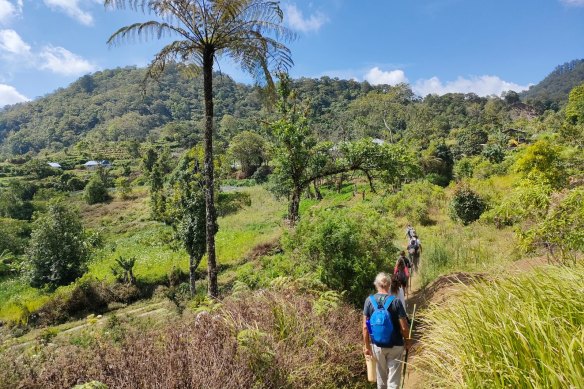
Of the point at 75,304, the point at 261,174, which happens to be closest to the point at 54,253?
the point at 75,304

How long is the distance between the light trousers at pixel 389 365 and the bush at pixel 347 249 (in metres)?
2.85

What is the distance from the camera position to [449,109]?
94.7m

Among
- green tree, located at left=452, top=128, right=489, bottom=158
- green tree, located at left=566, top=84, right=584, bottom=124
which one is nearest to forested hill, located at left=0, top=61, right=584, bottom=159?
green tree, located at left=452, top=128, right=489, bottom=158

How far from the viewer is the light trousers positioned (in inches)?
161

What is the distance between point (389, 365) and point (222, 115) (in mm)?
129689

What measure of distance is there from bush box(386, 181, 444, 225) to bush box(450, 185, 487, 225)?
1.95m

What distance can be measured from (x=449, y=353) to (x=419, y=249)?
26.2ft

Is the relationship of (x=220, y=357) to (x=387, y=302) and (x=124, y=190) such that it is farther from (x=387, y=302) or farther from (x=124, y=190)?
(x=124, y=190)

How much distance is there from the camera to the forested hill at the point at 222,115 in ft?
233

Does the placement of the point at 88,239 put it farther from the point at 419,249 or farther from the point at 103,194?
the point at 103,194

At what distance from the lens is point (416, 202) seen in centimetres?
2095

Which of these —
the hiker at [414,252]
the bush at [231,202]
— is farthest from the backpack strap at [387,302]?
the bush at [231,202]

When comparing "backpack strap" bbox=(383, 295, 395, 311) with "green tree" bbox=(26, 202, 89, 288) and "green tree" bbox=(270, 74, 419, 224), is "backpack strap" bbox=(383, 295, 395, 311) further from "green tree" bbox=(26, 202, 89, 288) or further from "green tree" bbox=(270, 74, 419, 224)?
"green tree" bbox=(26, 202, 89, 288)

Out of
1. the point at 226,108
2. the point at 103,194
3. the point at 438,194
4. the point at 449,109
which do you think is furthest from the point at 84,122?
the point at 438,194
